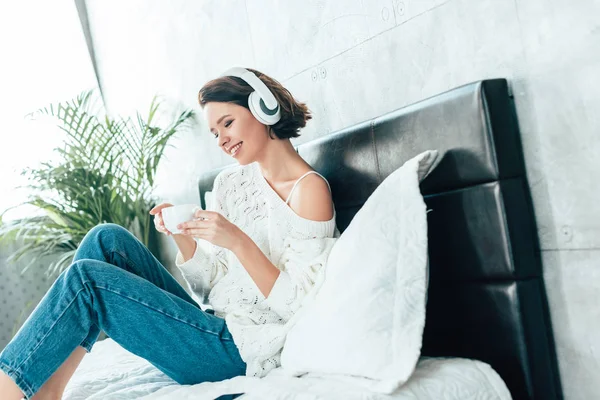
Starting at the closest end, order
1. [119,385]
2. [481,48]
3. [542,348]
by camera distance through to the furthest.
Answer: [542,348], [481,48], [119,385]

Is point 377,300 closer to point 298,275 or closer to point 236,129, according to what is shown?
point 298,275

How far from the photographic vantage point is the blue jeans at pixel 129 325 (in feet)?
4.78

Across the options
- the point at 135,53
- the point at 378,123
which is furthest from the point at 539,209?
the point at 135,53

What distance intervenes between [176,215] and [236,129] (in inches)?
13.5

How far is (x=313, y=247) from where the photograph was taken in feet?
5.26

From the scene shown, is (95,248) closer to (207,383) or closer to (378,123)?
(207,383)

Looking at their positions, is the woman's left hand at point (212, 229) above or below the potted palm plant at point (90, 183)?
below

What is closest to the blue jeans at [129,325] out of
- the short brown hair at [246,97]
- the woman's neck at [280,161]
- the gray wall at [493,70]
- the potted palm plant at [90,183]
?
the woman's neck at [280,161]

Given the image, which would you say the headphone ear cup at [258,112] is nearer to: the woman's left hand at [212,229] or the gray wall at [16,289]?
the woman's left hand at [212,229]

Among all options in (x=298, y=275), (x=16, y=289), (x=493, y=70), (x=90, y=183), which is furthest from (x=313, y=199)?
(x=16, y=289)

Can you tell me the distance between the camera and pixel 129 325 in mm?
1567

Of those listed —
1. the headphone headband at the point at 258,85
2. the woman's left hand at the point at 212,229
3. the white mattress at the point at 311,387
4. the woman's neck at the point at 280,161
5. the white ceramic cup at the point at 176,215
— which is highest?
the headphone headband at the point at 258,85

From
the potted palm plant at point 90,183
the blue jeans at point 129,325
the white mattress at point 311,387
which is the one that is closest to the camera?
the white mattress at point 311,387

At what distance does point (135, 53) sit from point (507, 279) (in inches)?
112
